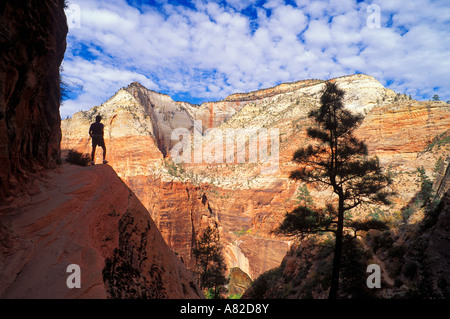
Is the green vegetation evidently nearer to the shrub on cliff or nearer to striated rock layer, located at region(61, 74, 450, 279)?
striated rock layer, located at region(61, 74, 450, 279)

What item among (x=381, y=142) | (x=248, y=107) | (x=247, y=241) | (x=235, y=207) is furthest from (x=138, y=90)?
(x=381, y=142)

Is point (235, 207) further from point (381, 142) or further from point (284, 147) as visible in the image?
point (381, 142)

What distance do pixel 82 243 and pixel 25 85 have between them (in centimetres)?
504
